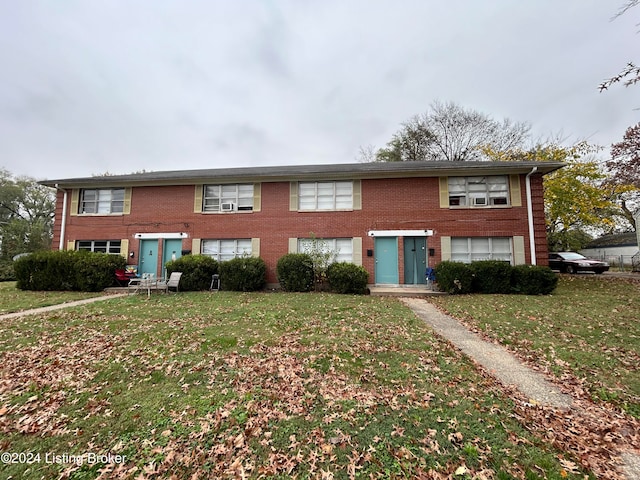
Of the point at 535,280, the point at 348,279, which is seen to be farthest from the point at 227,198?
the point at 535,280

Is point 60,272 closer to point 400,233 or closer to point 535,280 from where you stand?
Answer: point 400,233

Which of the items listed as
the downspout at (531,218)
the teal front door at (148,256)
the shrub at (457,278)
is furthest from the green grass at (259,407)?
the downspout at (531,218)

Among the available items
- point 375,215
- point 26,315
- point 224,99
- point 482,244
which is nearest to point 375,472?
point 26,315

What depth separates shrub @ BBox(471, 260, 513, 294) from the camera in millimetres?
11164

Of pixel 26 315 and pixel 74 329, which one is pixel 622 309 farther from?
pixel 26 315

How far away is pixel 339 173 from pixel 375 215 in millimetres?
2697

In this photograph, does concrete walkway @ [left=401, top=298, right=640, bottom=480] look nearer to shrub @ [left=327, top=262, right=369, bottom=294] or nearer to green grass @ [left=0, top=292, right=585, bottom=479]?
green grass @ [left=0, top=292, right=585, bottom=479]

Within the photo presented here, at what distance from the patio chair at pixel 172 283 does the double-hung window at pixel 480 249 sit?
12.5 meters

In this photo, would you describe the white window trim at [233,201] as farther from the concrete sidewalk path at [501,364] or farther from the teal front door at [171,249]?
the concrete sidewalk path at [501,364]

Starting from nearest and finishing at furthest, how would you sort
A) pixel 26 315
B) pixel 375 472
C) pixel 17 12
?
1. pixel 375 472
2. pixel 26 315
3. pixel 17 12

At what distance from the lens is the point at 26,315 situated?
7797mm

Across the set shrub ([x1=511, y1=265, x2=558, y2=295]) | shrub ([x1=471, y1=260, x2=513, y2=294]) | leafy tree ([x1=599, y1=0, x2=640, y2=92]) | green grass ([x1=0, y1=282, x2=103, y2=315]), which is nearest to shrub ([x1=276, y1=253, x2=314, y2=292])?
shrub ([x1=471, y1=260, x2=513, y2=294])

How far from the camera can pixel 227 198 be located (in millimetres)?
14688

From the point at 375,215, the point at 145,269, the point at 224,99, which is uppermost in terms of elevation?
the point at 224,99
